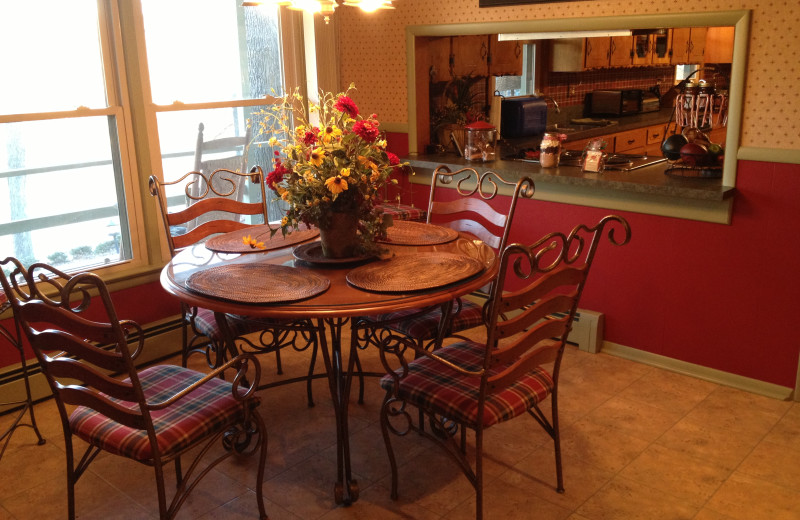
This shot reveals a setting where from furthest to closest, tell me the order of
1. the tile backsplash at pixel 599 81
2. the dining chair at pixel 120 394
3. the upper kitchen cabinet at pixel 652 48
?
the upper kitchen cabinet at pixel 652 48 → the tile backsplash at pixel 599 81 → the dining chair at pixel 120 394

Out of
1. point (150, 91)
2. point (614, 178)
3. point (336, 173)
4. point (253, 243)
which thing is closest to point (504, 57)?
point (614, 178)

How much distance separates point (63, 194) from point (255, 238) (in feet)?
3.40

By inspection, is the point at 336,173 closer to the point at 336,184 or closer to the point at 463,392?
the point at 336,184

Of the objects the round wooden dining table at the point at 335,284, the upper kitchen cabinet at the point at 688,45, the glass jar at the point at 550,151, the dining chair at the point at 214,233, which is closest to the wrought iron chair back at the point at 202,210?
the dining chair at the point at 214,233

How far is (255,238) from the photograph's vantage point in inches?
117

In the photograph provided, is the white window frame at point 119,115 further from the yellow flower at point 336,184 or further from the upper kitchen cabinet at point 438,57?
the upper kitchen cabinet at point 438,57

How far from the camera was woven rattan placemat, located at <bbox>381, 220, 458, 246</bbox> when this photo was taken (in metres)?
2.81

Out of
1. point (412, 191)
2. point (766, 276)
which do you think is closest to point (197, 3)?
point (412, 191)

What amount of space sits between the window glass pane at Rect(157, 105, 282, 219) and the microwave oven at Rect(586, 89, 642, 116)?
10.4ft

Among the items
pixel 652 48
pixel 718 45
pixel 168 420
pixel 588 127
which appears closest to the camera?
pixel 168 420

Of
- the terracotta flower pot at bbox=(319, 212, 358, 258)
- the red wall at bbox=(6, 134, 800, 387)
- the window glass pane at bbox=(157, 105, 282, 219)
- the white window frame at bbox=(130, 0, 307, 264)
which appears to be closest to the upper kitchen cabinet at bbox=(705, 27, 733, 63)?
the red wall at bbox=(6, 134, 800, 387)

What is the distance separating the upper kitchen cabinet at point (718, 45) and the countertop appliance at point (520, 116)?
8.97ft

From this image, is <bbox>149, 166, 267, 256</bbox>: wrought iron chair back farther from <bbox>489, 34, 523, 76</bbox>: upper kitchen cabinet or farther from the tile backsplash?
the tile backsplash

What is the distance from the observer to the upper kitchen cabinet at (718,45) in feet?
22.0
